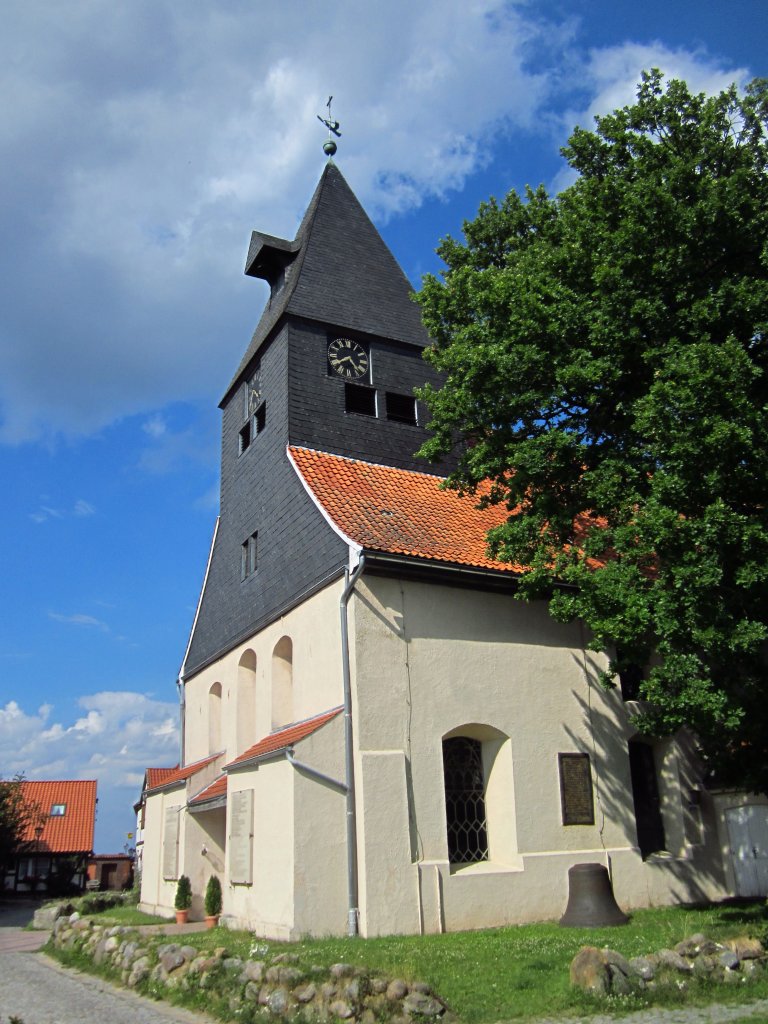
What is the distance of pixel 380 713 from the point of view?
13812 millimetres

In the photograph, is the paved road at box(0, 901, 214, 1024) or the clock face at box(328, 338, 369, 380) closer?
the paved road at box(0, 901, 214, 1024)

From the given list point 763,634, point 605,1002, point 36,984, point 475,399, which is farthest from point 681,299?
point 36,984

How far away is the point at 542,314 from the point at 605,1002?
918 centimetres

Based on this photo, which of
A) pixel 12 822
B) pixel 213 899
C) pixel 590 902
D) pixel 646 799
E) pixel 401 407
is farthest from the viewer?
pixel 12 822

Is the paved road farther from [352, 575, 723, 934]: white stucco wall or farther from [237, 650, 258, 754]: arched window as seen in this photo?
[237, 650, 258, 754]: arched window

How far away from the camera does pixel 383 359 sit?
19.7m

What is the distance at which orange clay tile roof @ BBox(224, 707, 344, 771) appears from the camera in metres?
13.5

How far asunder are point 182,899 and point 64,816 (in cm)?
3152

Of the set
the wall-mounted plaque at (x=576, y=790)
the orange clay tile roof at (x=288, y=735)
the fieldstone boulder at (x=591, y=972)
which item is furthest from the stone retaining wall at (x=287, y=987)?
the wall-mounted plaque at (x=576, y=790)

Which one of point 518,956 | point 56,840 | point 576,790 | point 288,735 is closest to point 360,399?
point 288,735

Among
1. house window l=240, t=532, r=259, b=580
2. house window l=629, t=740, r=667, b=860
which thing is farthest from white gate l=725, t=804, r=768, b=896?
house window l=240, t=532, r=259, b=580

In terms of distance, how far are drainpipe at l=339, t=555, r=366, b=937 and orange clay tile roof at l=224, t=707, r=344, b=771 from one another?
351 millimetres

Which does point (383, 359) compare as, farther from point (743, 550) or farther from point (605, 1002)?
point (605, 1002)

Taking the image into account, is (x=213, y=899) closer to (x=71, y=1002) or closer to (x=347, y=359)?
(x=71, y=1002)
